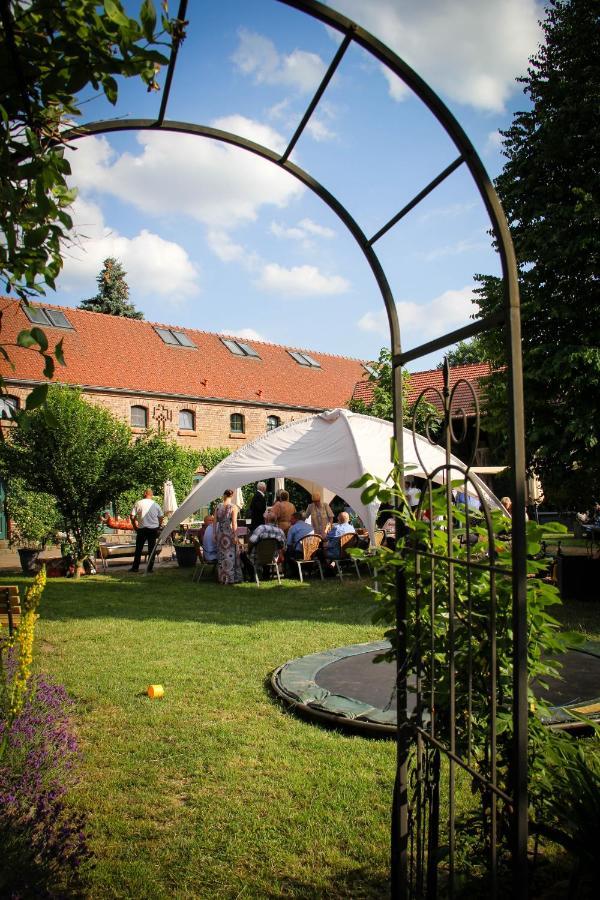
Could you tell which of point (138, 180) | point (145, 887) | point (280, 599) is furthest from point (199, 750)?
point (280, 599)

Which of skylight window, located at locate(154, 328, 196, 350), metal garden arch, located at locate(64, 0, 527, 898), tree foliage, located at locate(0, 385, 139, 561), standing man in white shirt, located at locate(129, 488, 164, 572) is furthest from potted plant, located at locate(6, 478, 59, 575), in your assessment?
metal garden arch, located at locate(64, 0, 527, 898)

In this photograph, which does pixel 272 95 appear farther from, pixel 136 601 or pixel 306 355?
pixel 306 355

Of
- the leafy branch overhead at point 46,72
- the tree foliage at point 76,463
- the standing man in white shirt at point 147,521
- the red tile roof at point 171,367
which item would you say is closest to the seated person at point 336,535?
the standing man in white shirt at point 147,521

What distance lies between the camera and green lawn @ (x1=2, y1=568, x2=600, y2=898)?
2877 millimetres

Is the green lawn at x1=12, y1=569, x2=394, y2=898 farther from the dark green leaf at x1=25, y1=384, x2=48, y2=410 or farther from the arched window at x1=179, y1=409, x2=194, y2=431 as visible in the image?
the arched window at x1=179, y1=409, x2=194, y2=431

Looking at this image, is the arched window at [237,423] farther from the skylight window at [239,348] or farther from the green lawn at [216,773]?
the green lawn at [216,773]

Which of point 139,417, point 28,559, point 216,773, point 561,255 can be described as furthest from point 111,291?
point 216,773

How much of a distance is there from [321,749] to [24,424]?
3269mm

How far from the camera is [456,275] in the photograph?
248 cm

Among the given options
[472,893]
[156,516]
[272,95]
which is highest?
[272,95]

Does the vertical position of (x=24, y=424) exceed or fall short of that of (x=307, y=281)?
it falls short

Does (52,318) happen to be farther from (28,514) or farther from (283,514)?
(283,514)

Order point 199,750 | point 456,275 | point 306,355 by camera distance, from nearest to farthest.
Answer: point 456,275, point 199,750, point 306,355

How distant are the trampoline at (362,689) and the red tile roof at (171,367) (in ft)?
74.7
